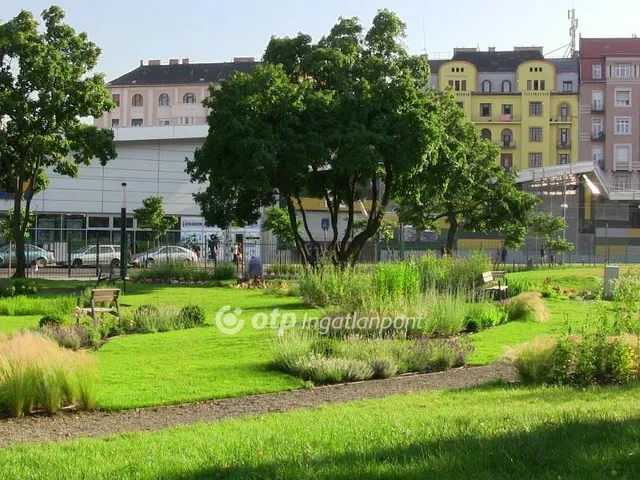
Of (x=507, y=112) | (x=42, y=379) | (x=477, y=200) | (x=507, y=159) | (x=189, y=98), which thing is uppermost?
(x=189, y=98)

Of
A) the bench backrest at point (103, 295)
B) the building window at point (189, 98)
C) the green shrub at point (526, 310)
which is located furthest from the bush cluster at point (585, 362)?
the building window at point (189, 98)

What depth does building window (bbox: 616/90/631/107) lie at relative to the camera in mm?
85250

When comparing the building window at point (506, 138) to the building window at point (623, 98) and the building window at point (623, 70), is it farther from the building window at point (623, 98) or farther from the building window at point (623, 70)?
the building window at point (623, 70)

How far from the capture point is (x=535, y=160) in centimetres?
8925

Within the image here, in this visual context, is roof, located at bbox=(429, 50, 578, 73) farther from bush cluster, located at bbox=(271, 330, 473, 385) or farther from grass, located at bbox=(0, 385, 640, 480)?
grass, located at bbox=(0, 385, 640, 480)

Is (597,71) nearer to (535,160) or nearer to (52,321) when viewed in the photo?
(535,160)

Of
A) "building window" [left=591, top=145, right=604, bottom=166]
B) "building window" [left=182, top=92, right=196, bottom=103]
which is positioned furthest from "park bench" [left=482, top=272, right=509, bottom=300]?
"building window" [left=182, top=92, right=196, bottom=103]

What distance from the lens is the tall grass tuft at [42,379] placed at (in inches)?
378

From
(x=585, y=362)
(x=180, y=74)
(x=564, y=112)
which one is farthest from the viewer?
(x=180, y=74)

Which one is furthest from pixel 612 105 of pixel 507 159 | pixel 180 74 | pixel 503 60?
pixel 180 74

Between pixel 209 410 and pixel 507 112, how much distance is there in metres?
83.9

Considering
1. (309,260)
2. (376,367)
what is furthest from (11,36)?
(376,367)

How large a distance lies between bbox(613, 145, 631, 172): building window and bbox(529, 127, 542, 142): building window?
765cm

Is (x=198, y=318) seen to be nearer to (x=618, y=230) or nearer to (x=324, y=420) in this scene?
(x=324, y=420)
